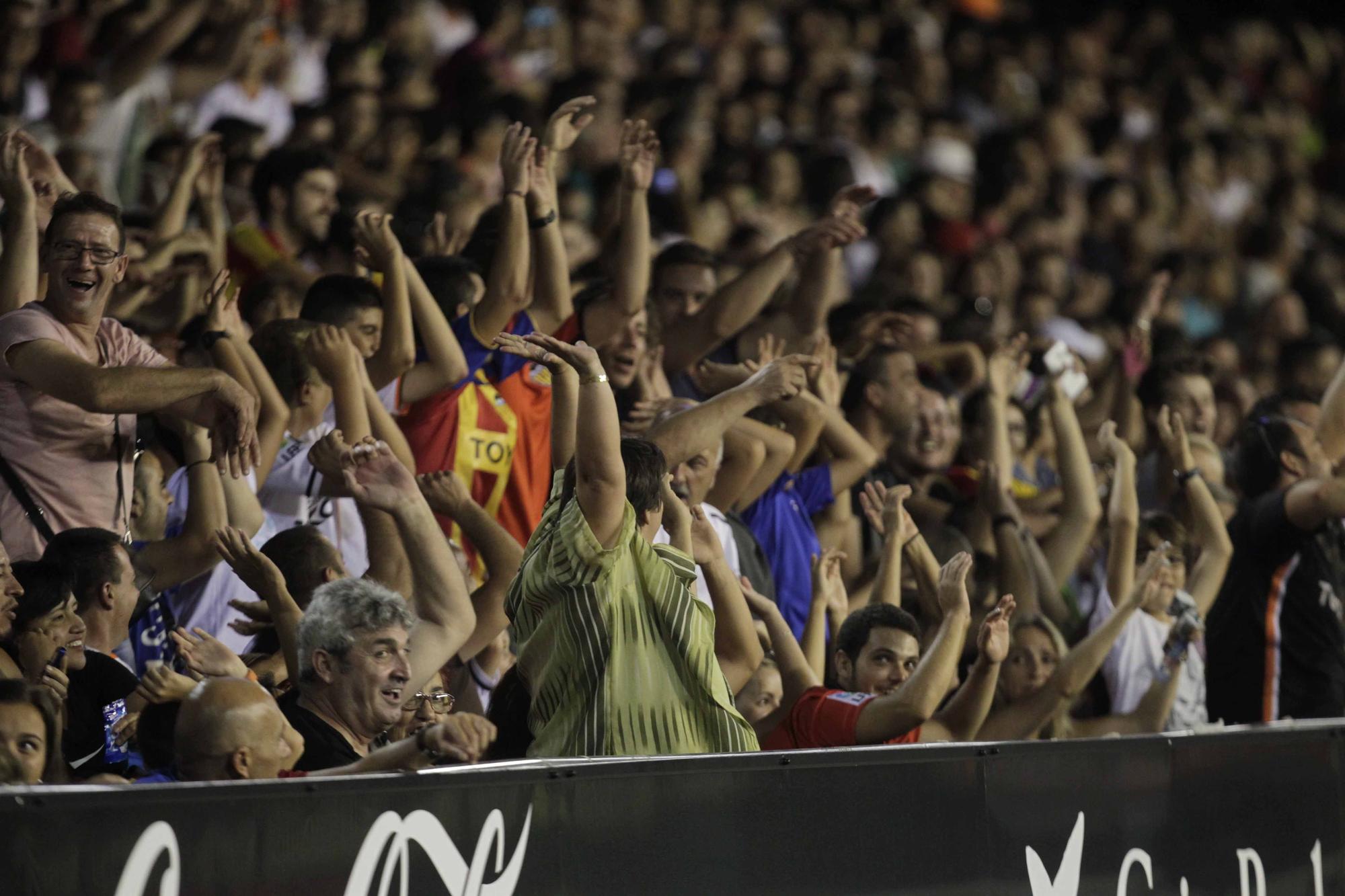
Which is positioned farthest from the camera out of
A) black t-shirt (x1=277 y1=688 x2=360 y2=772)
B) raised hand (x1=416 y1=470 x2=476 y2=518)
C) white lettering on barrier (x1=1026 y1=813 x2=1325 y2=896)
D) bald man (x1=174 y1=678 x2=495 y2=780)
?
raised hand (x1=416 y1=470 x2=476 y2=518)

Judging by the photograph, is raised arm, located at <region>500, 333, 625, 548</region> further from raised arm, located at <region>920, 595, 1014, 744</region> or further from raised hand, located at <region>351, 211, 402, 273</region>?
raised hand, located at <region>351, 211, 402, 273</region>

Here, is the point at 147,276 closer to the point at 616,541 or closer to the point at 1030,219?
the point at 616,541

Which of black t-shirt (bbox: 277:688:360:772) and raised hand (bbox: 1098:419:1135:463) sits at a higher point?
raised hand (bbox: 1098:419:1135:463)

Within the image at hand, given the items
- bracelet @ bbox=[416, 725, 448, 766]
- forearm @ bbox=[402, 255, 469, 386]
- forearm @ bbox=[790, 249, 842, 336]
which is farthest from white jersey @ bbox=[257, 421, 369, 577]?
forearm @ bbox=[790, 249, 842, 336]

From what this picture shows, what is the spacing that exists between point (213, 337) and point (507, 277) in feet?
3.63

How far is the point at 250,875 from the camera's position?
3264 millimetres

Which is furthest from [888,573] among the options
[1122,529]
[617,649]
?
[617,649]

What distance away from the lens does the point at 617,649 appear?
438 centimetres

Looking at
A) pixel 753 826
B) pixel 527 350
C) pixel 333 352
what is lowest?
pixel 753 826

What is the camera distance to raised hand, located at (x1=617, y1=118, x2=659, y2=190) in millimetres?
→ 6812

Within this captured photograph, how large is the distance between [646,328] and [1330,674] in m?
2.63

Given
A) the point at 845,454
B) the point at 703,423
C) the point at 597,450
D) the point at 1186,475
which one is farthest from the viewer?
the point at 845,454

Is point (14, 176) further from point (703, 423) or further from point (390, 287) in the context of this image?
point (703, 423)

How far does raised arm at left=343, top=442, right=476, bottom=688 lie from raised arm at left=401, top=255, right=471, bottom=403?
1.24 meters
